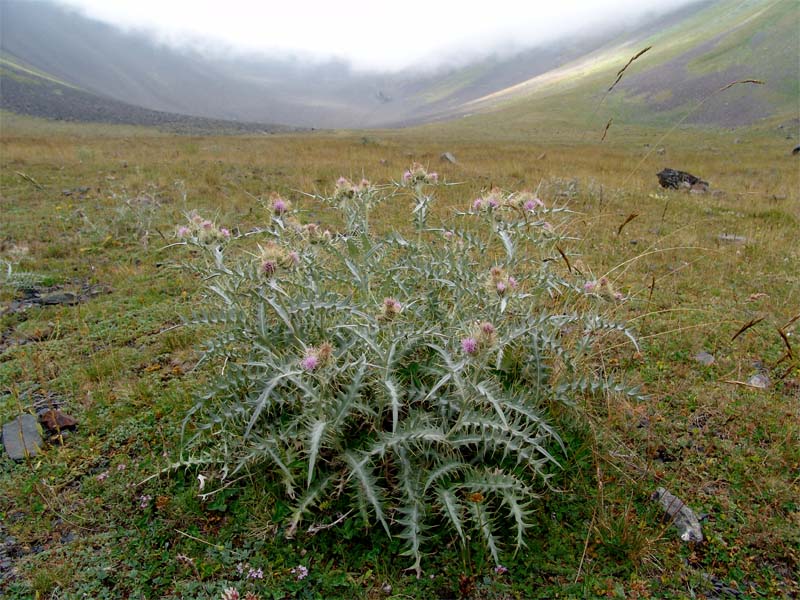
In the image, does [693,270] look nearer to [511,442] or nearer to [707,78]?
[511,442]

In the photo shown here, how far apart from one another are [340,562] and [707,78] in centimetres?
9224

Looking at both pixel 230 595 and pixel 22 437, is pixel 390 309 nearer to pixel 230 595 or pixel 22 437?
pixel 230 595

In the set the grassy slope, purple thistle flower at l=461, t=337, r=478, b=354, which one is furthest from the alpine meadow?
the grassy slope

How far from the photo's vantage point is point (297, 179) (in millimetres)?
10648

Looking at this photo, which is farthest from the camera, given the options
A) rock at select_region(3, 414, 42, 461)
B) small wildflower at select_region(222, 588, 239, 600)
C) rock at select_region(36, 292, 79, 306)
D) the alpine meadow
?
rock at select_region(36, 292, 79, 306)

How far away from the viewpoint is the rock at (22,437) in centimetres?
286

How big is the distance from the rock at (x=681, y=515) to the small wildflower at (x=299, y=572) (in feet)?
6.13

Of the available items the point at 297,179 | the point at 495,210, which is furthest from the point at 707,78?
the point at 495,210

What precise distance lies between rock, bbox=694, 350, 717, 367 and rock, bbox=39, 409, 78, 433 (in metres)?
4.74

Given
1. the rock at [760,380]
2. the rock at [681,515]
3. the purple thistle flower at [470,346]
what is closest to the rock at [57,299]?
the purple thistle flower at [470,346]

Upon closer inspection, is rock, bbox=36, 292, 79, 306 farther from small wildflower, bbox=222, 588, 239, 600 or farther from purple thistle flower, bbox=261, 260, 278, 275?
small wildflower, bbox=222, 588, 239, 600

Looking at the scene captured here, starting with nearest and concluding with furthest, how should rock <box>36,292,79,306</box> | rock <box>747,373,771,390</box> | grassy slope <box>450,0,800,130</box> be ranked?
rock <box>747,373,771,390</box>
rock <box>36,292,79,306</box>
grassy slope <box>450,0,800,130</box>

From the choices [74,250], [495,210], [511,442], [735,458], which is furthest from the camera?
[74,250]

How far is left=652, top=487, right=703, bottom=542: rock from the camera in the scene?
2.35 metres
